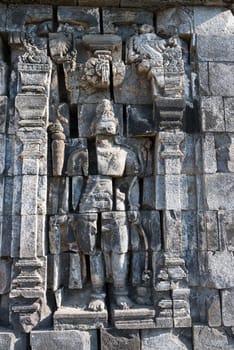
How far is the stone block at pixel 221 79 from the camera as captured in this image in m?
5.64

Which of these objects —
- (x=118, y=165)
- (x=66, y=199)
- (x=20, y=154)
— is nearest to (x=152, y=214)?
(x=118, y=165)

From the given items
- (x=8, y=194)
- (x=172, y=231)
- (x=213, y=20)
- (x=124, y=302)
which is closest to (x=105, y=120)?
(x=8, y=194)

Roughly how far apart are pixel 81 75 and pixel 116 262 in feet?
9.42

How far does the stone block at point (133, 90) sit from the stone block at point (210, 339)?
3.41 meters

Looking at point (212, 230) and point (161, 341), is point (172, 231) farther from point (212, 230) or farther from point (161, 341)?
point (161, 341)

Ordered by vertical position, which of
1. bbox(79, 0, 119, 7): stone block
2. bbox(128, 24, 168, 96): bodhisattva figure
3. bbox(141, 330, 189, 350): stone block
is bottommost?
bbox(141, 330, 189, 350): stone block

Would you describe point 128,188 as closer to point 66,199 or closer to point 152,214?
point 152,214

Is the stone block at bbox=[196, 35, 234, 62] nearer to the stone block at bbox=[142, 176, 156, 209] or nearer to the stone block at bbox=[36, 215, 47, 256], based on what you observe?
the stone block at bbox=[142, 176, 156, 209]

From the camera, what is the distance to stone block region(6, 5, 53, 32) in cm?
581

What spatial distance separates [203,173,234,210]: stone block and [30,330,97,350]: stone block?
2528 millimetres

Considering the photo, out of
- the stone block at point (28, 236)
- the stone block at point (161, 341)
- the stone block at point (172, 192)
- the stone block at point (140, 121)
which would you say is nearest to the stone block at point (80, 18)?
the stone block at point (140, 121)

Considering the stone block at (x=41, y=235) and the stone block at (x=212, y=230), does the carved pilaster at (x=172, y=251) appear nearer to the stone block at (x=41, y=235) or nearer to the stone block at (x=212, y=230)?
the stone block at (x=212, y=230)

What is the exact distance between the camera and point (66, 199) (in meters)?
5.38

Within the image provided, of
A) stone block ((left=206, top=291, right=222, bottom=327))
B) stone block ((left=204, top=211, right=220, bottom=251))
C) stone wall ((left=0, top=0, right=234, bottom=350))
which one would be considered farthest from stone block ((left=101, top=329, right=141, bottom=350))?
stone block ((left=204, top=211, right=220, bottom=251))
